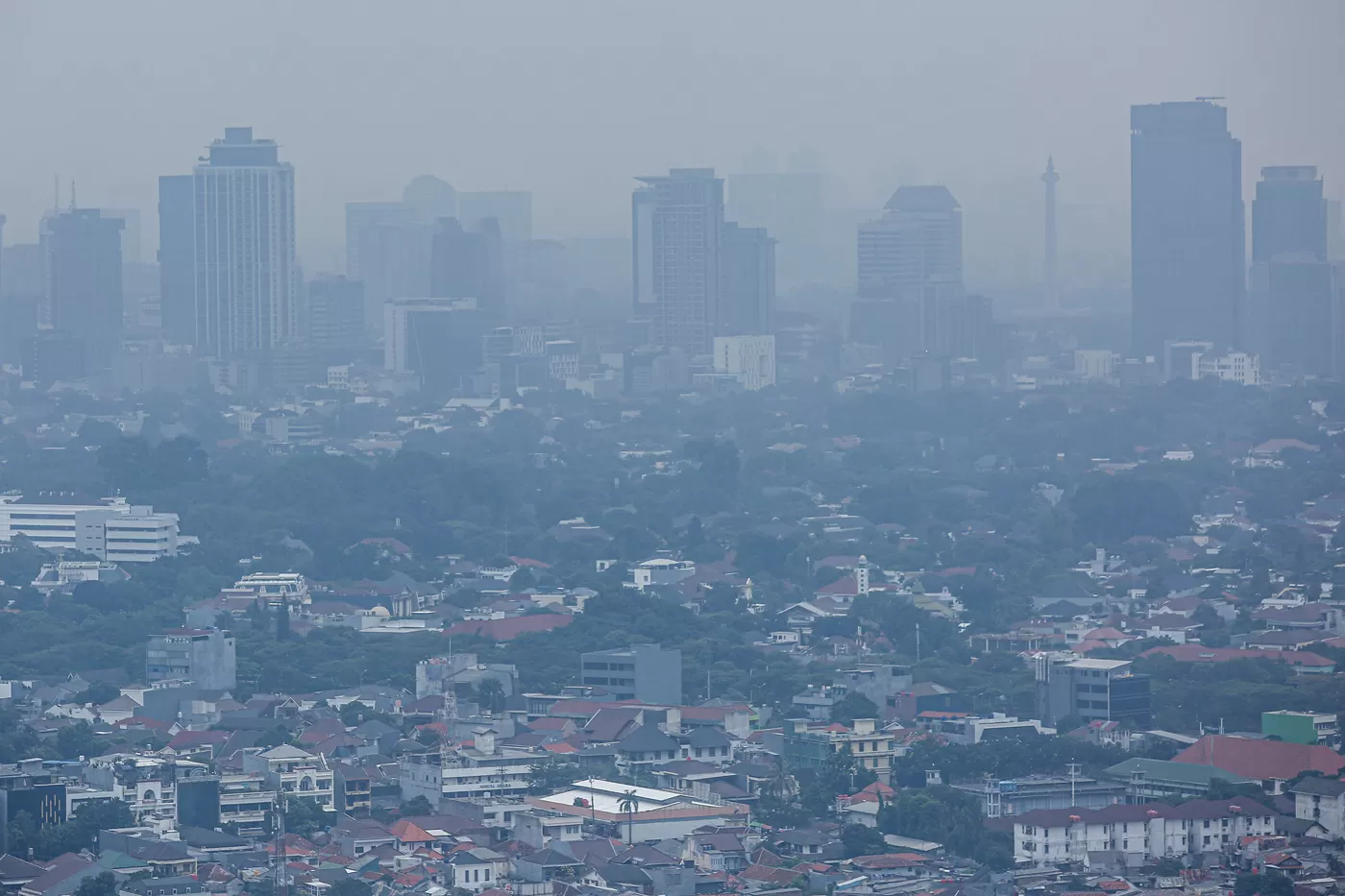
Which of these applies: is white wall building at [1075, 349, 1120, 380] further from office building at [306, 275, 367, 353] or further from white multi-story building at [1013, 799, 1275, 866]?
white multi-story building at [1013, 799, 1275, 866]

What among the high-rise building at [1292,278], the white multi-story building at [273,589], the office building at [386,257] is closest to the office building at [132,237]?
A: the office building at [386,257]

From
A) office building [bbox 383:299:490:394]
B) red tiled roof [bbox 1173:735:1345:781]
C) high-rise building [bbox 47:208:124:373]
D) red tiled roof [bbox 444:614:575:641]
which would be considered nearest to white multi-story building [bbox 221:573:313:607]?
red tiled roof [bbox 444:614:575:641]

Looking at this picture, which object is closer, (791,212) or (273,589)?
(273,589)

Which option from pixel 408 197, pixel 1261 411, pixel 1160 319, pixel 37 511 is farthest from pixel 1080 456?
pixel 408 197

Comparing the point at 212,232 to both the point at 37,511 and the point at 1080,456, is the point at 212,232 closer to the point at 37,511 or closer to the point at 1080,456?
the point at 1080,456

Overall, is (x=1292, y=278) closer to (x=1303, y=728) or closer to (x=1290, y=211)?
(x=1290, y=211)

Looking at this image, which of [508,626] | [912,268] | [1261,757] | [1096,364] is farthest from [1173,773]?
[912,268]
